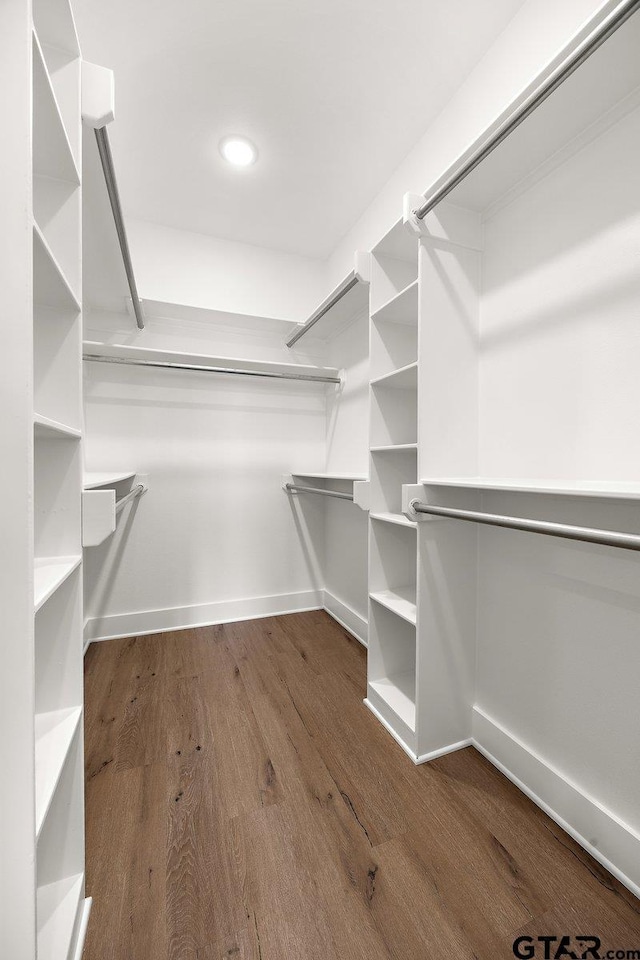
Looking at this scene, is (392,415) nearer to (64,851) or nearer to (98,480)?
(98,480)

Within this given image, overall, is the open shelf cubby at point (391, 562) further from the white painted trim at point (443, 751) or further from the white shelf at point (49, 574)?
the white shelf at point (49, 574)

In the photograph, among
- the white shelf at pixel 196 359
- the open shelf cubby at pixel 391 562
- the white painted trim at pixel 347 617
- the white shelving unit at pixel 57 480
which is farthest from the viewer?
the white painted trim at pixel 347 617

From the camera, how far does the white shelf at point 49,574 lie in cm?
68

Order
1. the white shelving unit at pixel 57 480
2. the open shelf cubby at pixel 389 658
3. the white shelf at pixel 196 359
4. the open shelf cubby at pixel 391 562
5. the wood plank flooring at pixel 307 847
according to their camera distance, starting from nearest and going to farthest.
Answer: the white shelving unit at pixel 57 480
the wood plank flooring at pixel 307 847
the open shelf cubby at pixel 389 658
the open shelf cubby at pixel 391 562
the white shelf at pixel 196 359

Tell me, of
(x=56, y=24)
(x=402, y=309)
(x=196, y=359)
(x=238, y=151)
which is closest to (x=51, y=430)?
(x=56, y=24)

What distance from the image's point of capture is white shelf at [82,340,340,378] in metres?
2.09

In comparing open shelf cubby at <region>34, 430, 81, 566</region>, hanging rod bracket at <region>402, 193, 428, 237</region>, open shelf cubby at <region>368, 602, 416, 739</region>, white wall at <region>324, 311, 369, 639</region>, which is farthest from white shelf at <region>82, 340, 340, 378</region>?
open shelf cubby at <region>368, 602, 416, 739</region>

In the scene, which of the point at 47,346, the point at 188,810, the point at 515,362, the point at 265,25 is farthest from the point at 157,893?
the point at 265,25

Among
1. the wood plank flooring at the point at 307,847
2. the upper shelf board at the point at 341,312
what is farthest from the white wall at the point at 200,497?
the wood plank flooring at the point at 307,847

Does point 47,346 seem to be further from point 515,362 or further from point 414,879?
point 414,879

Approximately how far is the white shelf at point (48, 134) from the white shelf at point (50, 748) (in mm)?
1254

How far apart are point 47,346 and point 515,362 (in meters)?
1.40

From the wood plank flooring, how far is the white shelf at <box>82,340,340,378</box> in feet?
5.76

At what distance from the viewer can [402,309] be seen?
5.47 ft
